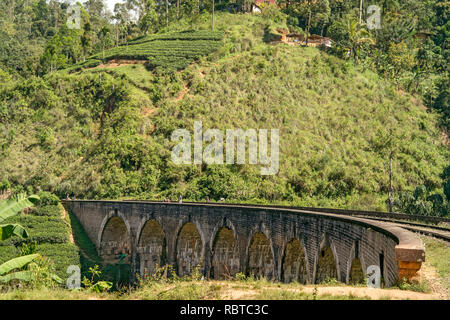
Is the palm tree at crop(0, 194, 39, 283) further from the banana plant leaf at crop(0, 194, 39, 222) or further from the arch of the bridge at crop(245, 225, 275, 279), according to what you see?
the arch of the bridge at crop(245, 225, 275, 279)

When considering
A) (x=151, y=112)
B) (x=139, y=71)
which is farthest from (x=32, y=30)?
(x=151, y=112)

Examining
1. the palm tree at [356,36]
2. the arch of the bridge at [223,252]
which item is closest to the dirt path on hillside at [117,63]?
the palm tree at [356,36]

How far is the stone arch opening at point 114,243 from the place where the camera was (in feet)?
126

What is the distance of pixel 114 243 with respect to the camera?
39.2m

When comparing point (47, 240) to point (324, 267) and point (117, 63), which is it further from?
point (117, 63)

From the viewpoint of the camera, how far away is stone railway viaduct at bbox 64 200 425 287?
11.8 metres

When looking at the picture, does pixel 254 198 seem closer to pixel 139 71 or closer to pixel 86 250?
pixel 86 250

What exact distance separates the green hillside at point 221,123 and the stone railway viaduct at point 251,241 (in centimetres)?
1140

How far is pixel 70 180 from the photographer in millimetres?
54688

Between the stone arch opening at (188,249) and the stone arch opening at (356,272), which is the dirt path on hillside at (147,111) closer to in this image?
the stone arch opening at (188,249)

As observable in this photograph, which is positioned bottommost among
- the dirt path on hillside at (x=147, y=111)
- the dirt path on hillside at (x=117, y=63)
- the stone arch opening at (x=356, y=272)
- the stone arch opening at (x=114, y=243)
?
the stone arch opening at (x=114, y=243)

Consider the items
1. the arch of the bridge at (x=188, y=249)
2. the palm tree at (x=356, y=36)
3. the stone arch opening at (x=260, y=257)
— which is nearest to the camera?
the stone arch opening at (x=260, y=257)

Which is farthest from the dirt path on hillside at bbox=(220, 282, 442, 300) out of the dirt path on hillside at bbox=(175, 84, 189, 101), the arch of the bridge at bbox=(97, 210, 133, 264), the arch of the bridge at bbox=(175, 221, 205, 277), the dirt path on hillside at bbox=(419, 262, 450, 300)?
the dirt path on hillside at bbox=(175, 84, 189, 101)

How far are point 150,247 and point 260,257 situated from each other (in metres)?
11.9
